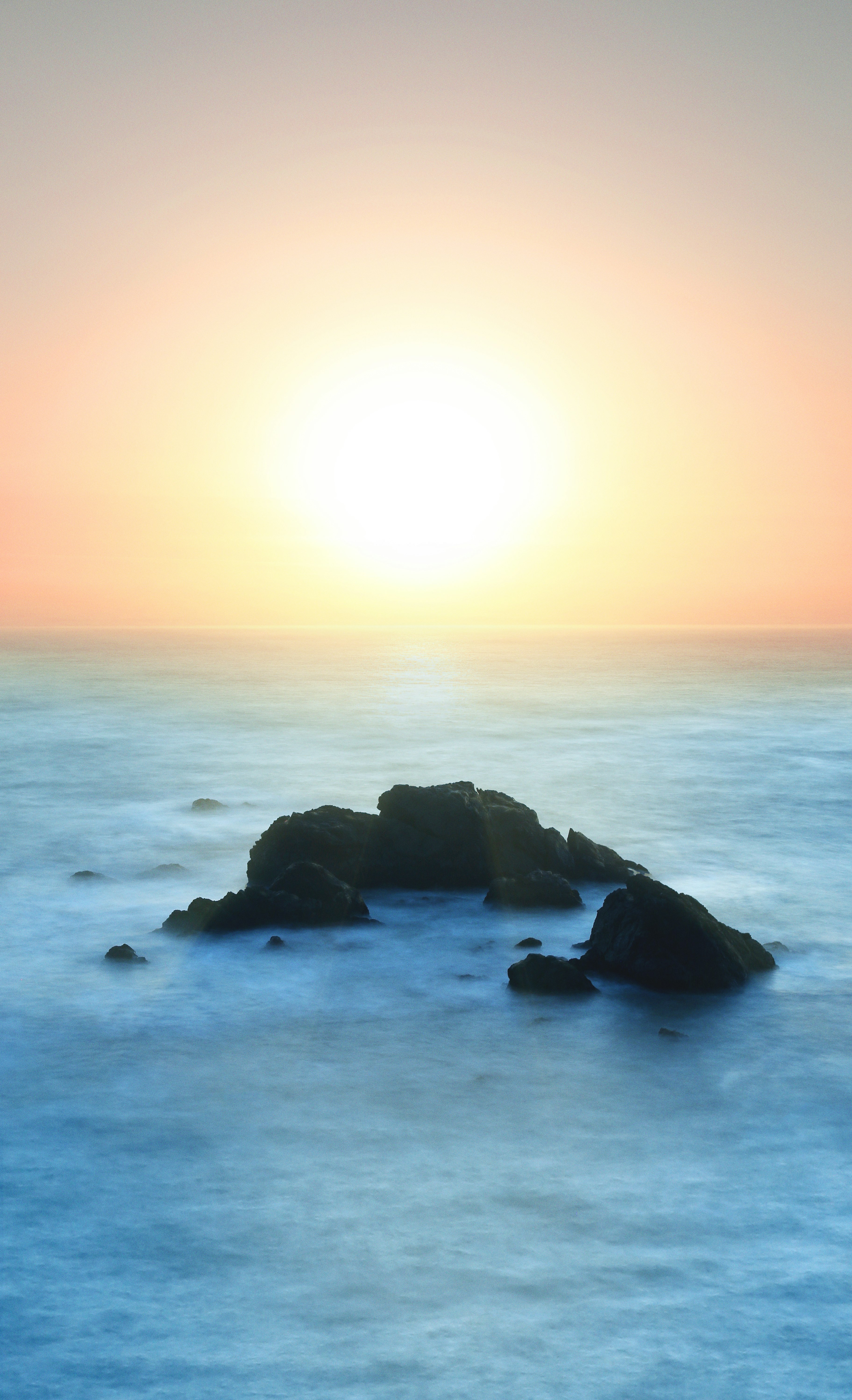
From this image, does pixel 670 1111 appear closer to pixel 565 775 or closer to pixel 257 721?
pixel 565 775

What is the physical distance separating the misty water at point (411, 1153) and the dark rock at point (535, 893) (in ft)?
1.60

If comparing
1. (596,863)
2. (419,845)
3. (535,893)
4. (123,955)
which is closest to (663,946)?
(535,893)

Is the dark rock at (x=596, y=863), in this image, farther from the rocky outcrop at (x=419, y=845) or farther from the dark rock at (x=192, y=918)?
the dark rock at (x=192, y=918)

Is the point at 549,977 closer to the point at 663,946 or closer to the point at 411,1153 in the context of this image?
the point at 663,946

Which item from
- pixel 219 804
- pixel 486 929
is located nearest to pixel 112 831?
pixel 219 804

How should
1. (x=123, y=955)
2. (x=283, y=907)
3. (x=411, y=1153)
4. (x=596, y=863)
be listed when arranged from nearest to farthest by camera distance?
A: (x=411, y=1153) → (x=123, y=955) → (x=283, y=907) → (x=596, y=863)

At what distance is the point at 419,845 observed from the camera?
2106 cm

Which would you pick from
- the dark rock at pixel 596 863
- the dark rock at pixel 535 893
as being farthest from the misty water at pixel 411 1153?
the dark rock at pixel 596 863

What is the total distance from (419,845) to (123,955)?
613 cm

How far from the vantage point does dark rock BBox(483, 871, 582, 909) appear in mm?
19656

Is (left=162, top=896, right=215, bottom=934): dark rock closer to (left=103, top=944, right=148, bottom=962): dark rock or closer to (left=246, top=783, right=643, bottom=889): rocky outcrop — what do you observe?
(left=103, top=944, right=148, bottom=962): dark rock

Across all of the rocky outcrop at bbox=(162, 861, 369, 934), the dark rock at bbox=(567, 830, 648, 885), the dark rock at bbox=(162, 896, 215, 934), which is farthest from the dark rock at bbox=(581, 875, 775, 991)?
the dark rock at bbox=(162, 896, 215, 934)

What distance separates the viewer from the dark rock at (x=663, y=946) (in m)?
15.2

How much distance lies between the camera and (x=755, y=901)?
2189 centimetres
